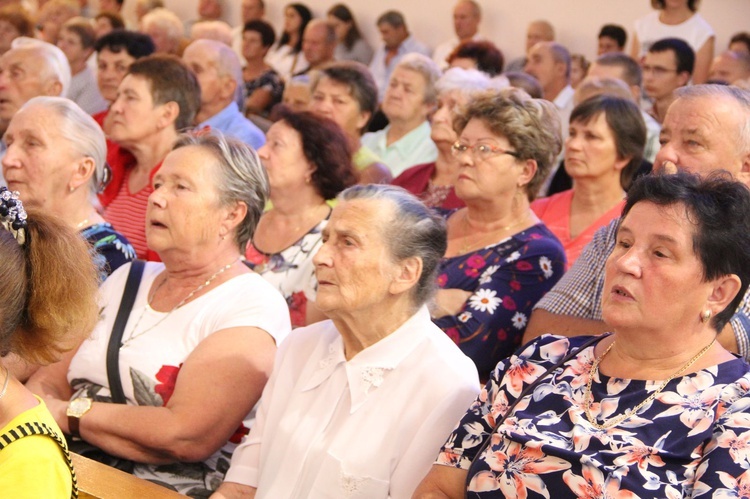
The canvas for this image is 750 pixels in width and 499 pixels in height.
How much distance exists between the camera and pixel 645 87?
5.75 m

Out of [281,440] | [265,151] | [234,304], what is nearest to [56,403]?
[234,304]

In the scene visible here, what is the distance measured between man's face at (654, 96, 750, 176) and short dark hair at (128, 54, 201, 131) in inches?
94.5

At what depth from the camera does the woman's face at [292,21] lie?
888 cm

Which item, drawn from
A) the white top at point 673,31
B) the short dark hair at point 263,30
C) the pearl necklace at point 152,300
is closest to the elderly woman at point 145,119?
the pearl necklace at point 152,300

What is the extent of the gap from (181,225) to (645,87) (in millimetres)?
3602

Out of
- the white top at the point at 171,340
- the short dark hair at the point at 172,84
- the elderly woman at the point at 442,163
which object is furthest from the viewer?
the short dark hair at the point at 172,84

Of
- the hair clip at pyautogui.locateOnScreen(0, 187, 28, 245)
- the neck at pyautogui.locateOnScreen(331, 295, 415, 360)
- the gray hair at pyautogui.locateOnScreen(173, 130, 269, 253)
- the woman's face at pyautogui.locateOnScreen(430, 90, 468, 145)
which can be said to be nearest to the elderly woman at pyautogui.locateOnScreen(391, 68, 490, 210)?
the woman's face at pyautogui.locateOnScreen(430, 90, 468, 145)

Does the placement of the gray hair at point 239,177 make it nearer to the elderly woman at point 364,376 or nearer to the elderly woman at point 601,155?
the elderly woman at point 364,376

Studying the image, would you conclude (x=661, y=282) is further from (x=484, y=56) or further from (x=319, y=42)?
(x=319, y=42)

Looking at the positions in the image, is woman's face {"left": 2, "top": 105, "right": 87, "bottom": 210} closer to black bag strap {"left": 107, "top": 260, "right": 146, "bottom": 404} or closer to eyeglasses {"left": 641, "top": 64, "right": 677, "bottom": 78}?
black bag strap {"left": 107, "top": 260, "right": 146, "bottom": 404}

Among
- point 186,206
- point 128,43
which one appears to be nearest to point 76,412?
point 186,206

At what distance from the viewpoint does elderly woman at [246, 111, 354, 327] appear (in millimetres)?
3670

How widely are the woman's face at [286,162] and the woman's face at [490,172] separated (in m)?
0.64

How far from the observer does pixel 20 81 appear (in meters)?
5.09
